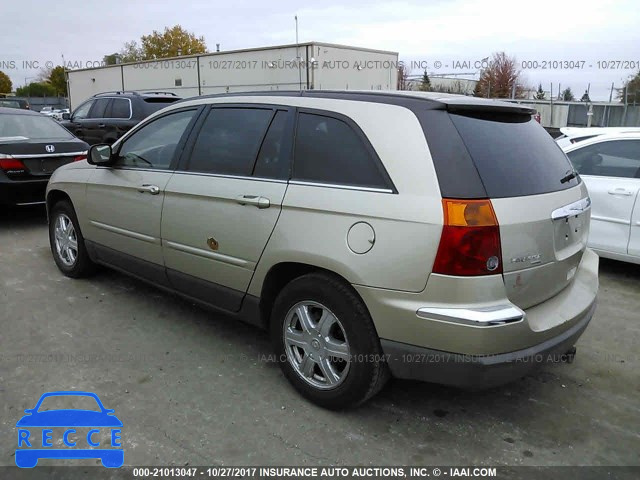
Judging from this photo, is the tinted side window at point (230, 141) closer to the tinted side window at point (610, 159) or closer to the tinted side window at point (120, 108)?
the tinted side window at point (610, 159)

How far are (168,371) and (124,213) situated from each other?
142 cm

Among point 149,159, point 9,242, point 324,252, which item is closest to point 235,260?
point 324,252

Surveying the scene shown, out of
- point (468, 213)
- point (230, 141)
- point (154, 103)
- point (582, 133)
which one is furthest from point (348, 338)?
point (154, 103)

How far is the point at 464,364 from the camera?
2.52 m

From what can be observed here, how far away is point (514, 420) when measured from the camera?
3.01m

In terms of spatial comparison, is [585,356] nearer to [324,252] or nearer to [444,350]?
[444,350]

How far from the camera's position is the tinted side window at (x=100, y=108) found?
1271cm

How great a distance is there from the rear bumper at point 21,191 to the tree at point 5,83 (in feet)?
247

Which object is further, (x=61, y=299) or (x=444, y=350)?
(x=61, y=299)

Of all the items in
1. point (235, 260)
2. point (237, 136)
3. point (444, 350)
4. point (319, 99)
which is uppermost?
point (319, 99)

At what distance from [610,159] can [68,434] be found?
543cm

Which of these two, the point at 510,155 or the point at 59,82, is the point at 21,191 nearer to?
the point at 510,155

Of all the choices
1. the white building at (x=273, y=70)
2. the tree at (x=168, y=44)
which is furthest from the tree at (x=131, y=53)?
the white building at (x=273, y=70)

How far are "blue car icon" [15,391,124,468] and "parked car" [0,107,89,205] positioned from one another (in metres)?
4.51
